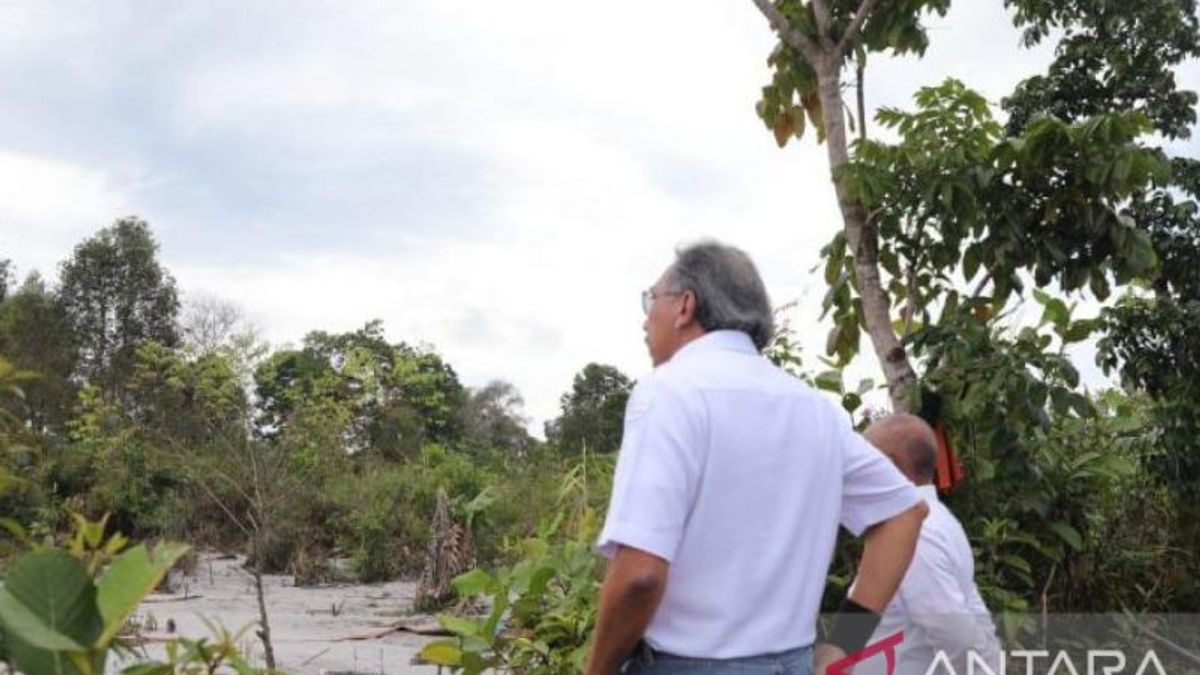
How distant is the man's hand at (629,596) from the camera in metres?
1.73

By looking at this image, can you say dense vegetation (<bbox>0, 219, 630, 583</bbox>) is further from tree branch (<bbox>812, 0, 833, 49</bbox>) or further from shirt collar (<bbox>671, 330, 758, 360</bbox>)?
tree branch (<bbox>812, 0, 833, 49</bbox>)

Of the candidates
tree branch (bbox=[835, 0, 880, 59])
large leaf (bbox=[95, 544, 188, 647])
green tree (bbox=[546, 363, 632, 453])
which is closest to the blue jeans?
large leaf (bbox=[95, 544, 188, 647])

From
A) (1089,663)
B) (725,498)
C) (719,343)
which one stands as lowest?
(1089,663)

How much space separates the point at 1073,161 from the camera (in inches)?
171

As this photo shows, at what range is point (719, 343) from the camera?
6.38 ft

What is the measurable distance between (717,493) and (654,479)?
0.40 ft

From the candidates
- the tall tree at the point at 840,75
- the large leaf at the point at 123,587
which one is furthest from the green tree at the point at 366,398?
the large leaf at the point at 123,587

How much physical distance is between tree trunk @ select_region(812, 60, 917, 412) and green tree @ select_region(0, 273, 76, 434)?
65.3 ft

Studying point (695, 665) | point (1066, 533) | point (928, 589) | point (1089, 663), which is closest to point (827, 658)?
point (695, 665)

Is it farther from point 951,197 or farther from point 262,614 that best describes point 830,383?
point 262,614

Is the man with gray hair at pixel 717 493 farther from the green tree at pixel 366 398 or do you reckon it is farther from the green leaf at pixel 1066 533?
the green tree at pixel 366 398

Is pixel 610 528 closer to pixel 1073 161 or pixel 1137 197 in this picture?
pixel 1073 161

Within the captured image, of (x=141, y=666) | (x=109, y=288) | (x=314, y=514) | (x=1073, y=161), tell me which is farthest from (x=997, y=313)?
(x=109, y=288)

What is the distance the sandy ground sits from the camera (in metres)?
6.30
